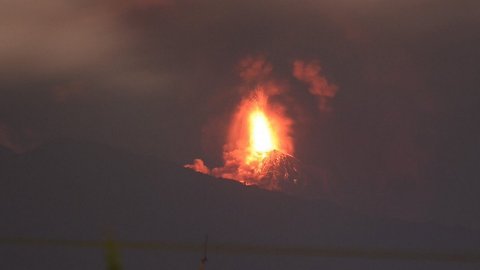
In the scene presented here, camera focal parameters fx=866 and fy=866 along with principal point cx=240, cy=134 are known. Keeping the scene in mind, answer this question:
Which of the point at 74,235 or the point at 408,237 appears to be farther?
the point at 408,237

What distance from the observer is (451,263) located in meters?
59.6

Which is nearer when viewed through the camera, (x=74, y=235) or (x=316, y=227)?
(x=316, y=227)

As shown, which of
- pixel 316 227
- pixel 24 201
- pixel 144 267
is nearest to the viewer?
pixel 316 227

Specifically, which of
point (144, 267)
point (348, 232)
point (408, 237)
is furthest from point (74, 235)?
point (408, 237)

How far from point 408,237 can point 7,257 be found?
29.0 m

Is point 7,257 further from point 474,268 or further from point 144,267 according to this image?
point 474,268

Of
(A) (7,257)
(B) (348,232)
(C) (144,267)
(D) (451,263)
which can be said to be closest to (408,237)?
(D) (451,263)

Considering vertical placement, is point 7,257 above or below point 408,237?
below

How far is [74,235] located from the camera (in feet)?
192

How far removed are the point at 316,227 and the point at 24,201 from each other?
64.2ft

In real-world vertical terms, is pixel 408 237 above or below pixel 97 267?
above

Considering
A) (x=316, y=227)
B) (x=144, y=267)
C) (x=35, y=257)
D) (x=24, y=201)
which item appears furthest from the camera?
(x=144, y=267)

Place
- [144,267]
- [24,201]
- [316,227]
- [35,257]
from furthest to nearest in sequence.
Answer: [144,267]
[35,257]
[24,201]
[316,227]

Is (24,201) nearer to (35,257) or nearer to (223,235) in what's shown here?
(35,257)
